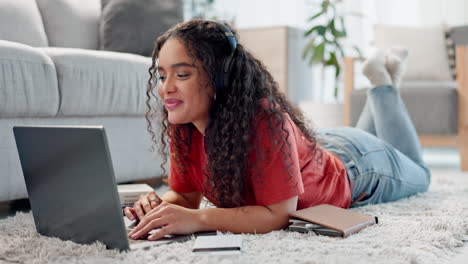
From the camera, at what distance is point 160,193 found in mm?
1874

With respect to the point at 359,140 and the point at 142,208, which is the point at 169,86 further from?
the point at 359,140

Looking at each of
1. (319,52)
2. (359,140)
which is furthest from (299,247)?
(319,52)

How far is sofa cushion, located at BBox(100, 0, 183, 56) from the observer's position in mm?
→ 2266

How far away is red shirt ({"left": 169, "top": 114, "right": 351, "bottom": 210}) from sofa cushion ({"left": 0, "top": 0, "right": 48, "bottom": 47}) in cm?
110

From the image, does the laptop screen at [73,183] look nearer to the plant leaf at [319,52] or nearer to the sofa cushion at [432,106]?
the sofa cushion at [432,106]

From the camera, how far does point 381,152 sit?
64.1 inches

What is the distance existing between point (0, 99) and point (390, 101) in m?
1.26

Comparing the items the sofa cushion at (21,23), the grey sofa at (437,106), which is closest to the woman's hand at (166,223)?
the sofa cushion at (21,23)

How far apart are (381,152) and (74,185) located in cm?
99

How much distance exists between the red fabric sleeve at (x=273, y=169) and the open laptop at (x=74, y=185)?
0.63ft

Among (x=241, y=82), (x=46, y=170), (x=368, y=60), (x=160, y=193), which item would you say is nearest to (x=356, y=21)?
(x=368, y=60)

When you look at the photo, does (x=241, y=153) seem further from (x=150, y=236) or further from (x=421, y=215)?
(x=421, y=215)

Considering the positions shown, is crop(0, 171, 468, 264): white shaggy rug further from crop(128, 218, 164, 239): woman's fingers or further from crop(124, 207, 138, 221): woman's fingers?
crop(124, 207, 138, 221): woman's fingers

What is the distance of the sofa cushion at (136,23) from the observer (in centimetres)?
227
